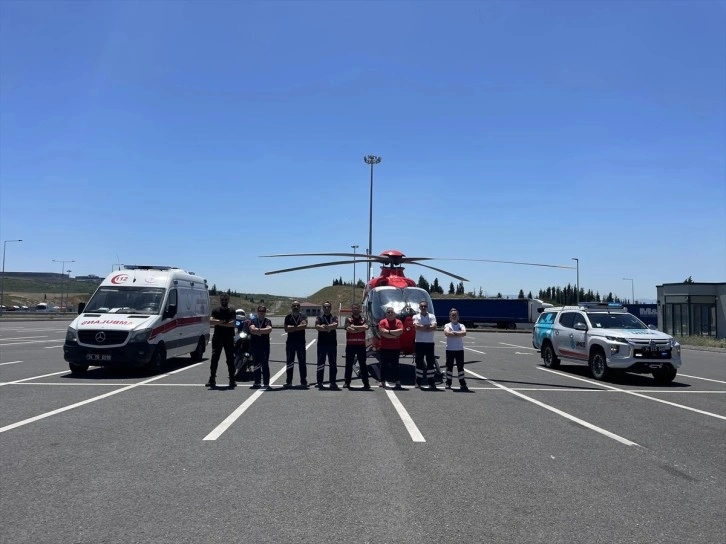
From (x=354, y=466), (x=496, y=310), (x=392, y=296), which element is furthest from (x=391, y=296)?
(x=496, y=310)

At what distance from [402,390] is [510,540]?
797 centimetres

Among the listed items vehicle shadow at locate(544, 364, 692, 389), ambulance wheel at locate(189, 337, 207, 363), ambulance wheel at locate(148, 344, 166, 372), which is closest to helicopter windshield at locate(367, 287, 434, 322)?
vehicle shadow at locate(544, 364, 692, 389)

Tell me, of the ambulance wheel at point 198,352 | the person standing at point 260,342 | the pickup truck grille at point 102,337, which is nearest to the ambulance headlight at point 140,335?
the pickup truck grille at point 102,337

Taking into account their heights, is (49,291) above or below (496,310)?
above

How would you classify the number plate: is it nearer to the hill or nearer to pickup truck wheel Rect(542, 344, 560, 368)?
pickup truck wheel Rect(542, 344, 560, 368)

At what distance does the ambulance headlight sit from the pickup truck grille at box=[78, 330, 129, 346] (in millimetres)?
145

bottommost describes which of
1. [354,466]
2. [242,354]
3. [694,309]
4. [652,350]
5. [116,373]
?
[354,466]

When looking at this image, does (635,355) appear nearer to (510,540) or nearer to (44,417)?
(510,540)

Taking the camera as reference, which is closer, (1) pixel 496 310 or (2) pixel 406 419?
(2) pixel 406 419

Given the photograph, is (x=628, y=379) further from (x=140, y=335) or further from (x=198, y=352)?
(x=198, y=352)

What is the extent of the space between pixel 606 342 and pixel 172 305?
10444 millimetres

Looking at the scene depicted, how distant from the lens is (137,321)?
13.7 metres

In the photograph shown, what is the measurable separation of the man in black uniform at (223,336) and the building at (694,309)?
110ft

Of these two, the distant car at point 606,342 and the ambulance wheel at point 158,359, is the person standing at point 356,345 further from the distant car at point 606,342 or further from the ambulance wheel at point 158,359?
the distant car at point 606,342
